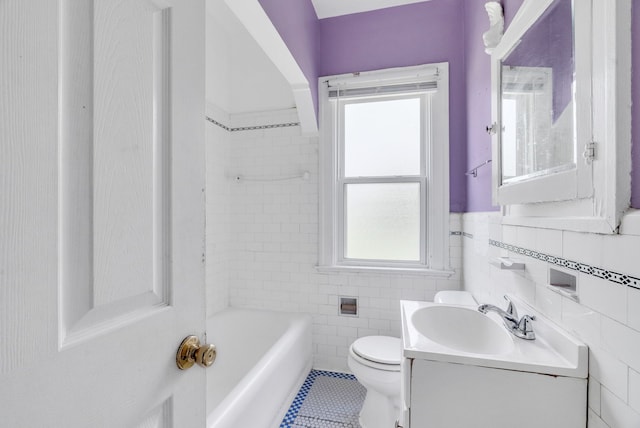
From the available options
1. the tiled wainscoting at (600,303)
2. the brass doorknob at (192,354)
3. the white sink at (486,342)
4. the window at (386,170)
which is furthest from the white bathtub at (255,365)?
the tiled wainscoting at (600,303)

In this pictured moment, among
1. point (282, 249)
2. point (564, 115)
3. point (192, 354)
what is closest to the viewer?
point (192, 354)

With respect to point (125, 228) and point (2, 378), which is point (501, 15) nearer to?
point (125, 228)

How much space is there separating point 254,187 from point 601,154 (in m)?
2.22

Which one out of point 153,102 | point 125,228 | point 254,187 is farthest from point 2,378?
point 254,187

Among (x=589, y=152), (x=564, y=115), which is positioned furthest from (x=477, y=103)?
(x=589, y=152)

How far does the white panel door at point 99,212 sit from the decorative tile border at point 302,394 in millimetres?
1347

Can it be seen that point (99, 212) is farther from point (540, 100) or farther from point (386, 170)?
point (386, 170)

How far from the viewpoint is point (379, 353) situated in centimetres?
Result: 179

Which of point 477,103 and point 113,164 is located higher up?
point 477,103

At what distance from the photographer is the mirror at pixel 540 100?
909mm

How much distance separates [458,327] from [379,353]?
23.5 inches

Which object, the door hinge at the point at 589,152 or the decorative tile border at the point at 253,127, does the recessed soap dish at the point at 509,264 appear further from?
the decorative tile border at the point at 253,127

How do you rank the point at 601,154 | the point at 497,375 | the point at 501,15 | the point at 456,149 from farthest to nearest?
the point at 456,149
the point at 501,15
the point at 497,375
the point at 601,154

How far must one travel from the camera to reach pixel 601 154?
2.46ft
